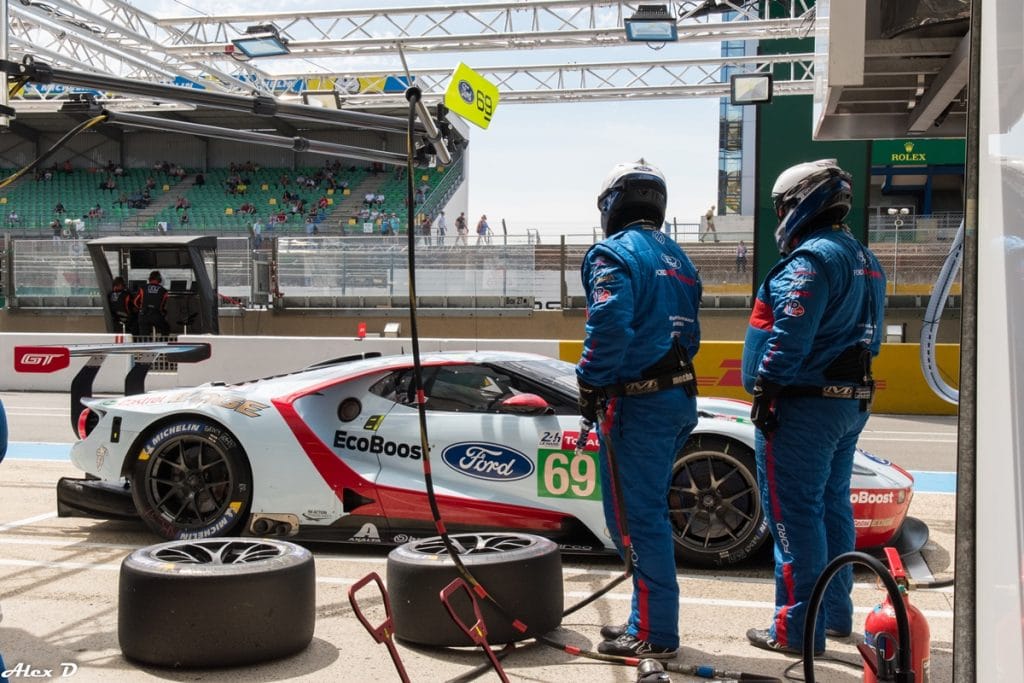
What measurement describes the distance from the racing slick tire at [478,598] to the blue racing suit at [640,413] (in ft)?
1.33

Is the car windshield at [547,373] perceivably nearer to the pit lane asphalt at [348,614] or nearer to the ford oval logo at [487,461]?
the ford oval logo at [487,461]

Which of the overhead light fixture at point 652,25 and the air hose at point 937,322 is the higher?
the overhead light fixture at point 652,25

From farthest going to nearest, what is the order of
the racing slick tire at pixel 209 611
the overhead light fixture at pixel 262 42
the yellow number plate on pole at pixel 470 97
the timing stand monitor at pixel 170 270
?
the overhead light fixture at pixel 262 42, the timing stand monitor at pixel 170 270, the yellow number plate on pole at pixel 470 97, the racing slick tire at pixel 209 611

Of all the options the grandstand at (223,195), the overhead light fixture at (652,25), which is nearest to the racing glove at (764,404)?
the overhead light fixture at (652,25)

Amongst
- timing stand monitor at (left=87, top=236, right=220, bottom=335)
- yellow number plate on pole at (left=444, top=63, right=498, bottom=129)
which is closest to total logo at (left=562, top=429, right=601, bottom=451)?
yellow number plate on pole at (left=444, top=63, right=498, bottom=129)

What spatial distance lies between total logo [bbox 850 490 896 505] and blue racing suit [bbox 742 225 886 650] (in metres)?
1.18

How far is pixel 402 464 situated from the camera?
6137 millimetres

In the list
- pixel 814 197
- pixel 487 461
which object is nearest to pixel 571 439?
pixel 487 461

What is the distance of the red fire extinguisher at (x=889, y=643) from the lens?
3086 millimetres

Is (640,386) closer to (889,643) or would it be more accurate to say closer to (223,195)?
(889,643)

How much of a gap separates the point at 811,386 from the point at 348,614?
2.44 metres

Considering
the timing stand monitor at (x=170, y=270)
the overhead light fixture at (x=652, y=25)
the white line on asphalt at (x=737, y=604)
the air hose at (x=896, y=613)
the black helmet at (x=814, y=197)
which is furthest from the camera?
the overhead light fixture at (x=652, y=25)

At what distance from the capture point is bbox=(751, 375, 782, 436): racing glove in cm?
434

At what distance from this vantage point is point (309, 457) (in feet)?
20.2
